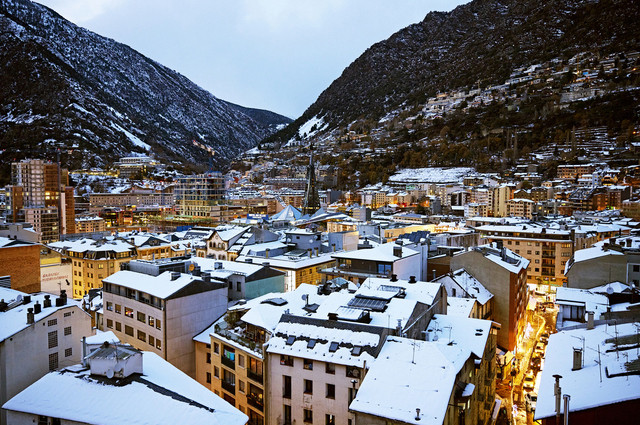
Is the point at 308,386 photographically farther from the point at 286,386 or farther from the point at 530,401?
the point at 530,401

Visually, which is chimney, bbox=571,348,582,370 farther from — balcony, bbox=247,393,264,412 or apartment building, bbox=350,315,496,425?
balcony, bbox=247,393,264,412

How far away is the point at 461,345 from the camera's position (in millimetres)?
18328

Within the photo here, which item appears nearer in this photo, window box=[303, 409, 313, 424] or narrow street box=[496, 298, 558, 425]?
window box=[303, 409, 313, 424]

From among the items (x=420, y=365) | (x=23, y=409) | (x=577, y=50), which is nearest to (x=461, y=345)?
(x=420, y=365)

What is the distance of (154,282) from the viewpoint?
24.9 metres

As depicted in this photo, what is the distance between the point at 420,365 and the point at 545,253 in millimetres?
Answer: 44405

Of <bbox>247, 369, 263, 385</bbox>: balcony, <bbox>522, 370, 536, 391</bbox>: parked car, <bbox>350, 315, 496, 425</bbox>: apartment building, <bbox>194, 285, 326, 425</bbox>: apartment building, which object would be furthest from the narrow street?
<bbox>247, 369, 263, 385</bbox>: balcony

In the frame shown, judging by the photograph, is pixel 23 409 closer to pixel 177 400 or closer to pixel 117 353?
pixel 117 353

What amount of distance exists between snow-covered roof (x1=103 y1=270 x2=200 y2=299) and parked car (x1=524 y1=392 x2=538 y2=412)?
19267 millimetres

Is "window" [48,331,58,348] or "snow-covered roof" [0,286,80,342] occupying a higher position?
"snow-covered roof" [0,286,80,342]

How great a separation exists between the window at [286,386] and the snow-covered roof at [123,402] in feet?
11.4

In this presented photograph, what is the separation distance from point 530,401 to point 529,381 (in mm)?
3869

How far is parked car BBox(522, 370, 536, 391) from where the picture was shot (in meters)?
28.1

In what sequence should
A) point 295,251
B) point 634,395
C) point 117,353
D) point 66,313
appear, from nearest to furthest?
point 634,395 < point 117,353 < point 66,313 < point 295,251
